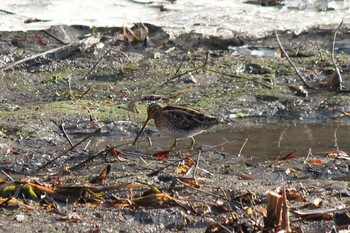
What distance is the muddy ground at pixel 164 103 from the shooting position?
5.76 meters

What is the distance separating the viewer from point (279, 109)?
9.78 m

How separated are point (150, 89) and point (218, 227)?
523cm

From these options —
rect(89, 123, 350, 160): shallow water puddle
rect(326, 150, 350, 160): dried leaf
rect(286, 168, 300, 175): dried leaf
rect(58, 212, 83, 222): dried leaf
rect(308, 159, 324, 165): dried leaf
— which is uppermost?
rect(58, 212, 83, 222): dried leaf

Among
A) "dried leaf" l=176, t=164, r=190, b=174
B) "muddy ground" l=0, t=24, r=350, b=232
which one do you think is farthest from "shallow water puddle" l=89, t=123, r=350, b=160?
"dried leaf" l=176, t=164, r=190, b=174

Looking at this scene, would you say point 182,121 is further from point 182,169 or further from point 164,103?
point 164,103

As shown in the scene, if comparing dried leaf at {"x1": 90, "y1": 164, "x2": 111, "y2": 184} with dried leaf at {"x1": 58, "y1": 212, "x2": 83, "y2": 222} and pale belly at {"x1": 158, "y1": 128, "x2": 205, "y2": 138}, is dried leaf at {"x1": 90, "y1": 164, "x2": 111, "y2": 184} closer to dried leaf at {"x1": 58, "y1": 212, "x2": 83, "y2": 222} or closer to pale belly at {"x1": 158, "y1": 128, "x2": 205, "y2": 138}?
dried leaf at {"x1": 58, "y1": 212, "x2": 83, "y2": 222}

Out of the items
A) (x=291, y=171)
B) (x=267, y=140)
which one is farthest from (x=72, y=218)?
(x=267, y=140)

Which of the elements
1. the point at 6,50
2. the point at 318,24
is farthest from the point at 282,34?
the point at 6,50

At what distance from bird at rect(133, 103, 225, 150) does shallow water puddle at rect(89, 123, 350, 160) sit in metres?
0.16

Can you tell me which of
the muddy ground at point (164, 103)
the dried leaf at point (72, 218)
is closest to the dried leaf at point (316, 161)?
the muddy ground at point (164, 103)

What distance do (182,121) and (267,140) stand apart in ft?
3.26

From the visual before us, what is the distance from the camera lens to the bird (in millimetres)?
8055

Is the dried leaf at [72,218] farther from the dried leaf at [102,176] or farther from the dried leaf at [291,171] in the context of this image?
the dried leaf at [291,171]

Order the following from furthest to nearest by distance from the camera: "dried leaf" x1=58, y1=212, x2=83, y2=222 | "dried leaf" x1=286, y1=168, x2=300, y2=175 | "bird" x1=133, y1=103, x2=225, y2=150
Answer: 1. "bird" x1=133, y1=103, x2=225, y2=150
2. "dried leaf" x1=286, y1=168, x2=300, y2=175
3. "dried leaf" x1=58, y1=212, x2=83, y2=222
